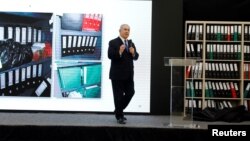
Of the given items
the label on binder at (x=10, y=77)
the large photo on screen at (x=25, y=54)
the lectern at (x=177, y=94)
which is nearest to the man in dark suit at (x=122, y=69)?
the lectern at (x=177, y=94)

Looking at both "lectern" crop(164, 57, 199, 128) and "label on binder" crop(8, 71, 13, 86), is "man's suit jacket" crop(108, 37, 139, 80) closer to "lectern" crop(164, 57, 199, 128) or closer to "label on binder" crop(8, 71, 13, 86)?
"lectern" crop(164, 57, 199, 128)

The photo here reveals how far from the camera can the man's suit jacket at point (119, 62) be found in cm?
625

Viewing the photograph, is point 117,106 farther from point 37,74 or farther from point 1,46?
point 1,46

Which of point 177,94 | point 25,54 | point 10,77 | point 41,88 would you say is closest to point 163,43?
point 177,94

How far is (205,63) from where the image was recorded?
7707 mm

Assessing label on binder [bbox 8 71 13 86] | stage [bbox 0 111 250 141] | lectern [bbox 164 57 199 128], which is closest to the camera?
stage [bbox 0 111 250 141]

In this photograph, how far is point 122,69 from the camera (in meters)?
6.29

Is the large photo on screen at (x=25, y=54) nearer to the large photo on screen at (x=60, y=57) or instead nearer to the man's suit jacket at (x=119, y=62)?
the large photo on screen at (x=60, y=57)

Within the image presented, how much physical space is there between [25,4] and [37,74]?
134cm

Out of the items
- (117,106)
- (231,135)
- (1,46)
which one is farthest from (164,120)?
(1,46)

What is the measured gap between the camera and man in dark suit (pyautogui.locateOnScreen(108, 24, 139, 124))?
6.26 meters

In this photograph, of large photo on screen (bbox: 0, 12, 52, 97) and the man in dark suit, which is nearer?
the man in dark suit

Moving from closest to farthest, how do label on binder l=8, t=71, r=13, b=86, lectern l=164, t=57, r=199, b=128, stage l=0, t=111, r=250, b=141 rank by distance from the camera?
1. stage l=0, t=111, r=250, b=141
2. lectern l=164, t=57, r=199, b=128
3. label on binder l=8, t=71, r=13, b=86

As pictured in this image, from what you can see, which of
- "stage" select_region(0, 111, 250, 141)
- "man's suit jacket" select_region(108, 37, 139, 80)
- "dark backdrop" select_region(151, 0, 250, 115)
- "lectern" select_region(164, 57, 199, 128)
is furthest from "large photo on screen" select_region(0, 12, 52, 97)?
"lectern" select_region(164, 57, 199, 128)
